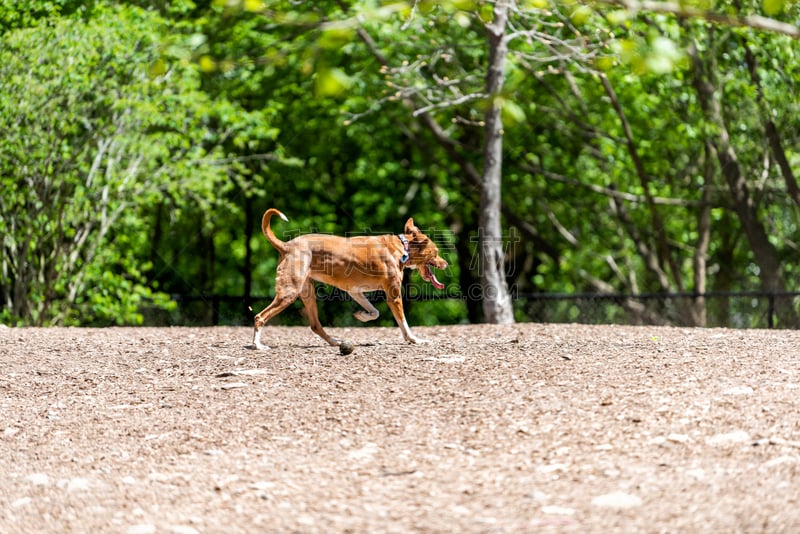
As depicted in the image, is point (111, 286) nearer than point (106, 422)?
No

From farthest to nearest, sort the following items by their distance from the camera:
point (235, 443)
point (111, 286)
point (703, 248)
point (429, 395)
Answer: point (703, 248) → point (111, 286) → point (429, 395) → point (235, 443)

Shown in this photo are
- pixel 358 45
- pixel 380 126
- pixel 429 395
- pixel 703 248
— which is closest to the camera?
pixel 429 395

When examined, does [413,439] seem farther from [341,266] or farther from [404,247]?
[404,247]

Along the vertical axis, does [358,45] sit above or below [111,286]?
above

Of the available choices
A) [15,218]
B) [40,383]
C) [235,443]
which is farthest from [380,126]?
[235,443]

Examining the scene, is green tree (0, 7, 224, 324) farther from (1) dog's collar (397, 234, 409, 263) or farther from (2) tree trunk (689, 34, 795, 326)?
(2) tree trunk (689, 34, 795, 326)

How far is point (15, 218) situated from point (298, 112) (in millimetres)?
7180

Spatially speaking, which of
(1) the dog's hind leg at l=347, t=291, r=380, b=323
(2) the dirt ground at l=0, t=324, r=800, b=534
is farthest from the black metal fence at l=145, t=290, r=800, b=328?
(2) the dirt ground at l=0, t=324, r=800, b=534

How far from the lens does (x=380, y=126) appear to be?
19.0 meters

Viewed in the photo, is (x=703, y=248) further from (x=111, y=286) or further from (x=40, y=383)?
(x=40, y=383)

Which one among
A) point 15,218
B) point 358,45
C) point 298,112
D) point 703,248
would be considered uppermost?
point 358,45

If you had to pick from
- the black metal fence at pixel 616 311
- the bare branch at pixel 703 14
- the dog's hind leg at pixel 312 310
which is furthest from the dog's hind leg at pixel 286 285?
the black metal fence at pixel 616 311

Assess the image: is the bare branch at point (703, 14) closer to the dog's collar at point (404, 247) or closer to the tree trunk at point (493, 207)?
the dog's collar at point (404, 247)

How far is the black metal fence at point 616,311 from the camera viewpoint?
15273 mm
